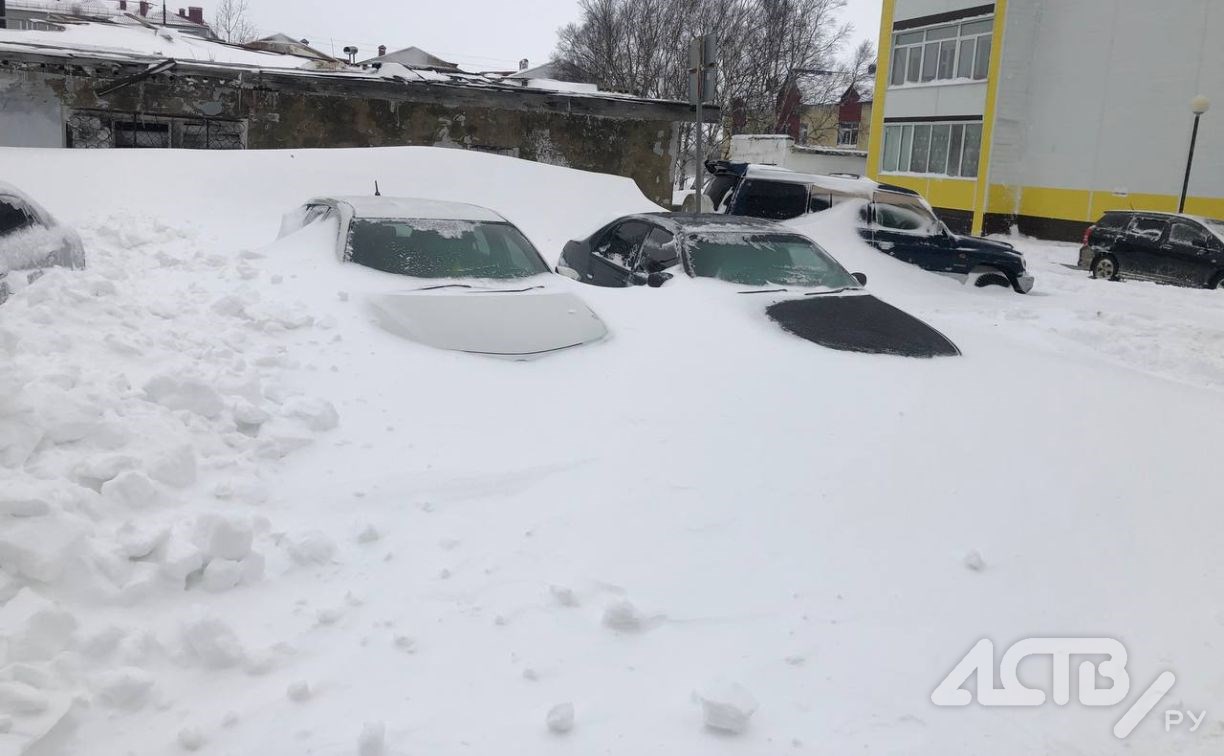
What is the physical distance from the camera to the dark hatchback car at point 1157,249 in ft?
50.0

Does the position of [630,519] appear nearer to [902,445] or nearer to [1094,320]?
[902,445]

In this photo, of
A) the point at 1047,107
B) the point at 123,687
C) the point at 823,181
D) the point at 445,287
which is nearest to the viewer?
the point at 123,687

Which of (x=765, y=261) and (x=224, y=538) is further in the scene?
(x=765, y=261)

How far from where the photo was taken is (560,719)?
2.37 meters

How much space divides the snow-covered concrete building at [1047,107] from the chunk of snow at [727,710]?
24.2m

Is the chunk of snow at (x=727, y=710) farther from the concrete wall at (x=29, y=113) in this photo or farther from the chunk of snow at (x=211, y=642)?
the concrete wall at (x=29, y=113)

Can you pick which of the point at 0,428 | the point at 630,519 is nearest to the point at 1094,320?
the point at 630,519

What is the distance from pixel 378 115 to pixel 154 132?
3684mm

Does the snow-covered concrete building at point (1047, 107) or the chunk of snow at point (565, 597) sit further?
the snow-covered concrete building at point (1047, 107)

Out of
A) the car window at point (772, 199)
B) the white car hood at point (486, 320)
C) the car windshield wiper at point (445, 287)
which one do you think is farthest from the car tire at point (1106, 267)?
the car windshield wiper at point (445, 287)

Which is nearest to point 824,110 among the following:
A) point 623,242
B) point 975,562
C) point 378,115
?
point 378,115

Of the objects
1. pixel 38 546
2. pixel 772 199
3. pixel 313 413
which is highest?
pixel 772 199

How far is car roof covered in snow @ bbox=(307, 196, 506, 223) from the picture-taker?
629cm

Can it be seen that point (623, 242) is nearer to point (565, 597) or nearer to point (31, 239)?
point (31, 239)
